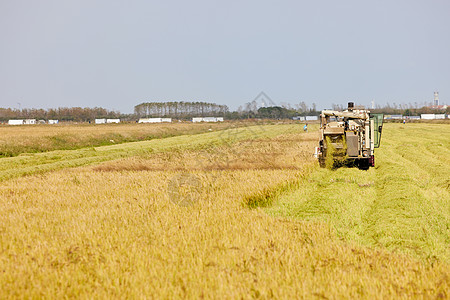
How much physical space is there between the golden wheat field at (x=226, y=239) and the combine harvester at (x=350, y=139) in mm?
3925


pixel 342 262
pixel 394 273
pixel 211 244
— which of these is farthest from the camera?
pixel 211 244

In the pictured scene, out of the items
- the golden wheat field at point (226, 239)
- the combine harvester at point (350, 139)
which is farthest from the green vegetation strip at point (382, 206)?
the combine harvester at point (350, 139)

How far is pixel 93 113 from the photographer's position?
176 m

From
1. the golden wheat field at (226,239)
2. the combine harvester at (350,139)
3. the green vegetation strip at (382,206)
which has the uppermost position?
the combine harvester at (350,139)

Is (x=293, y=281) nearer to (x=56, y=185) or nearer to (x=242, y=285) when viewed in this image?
(x=242, y=285)

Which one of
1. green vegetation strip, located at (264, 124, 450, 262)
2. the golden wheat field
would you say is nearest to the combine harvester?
green vegetation strip, located at (264, 124, 450, 262)

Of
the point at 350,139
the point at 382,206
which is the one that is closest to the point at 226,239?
the point at 382,206

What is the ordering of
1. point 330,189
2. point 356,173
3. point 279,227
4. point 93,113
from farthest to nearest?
point 93,113 → point 356,173 → point 330,189 → point 279,227

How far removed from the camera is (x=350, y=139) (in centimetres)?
1795

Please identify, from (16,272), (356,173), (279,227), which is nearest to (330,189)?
(356,173)

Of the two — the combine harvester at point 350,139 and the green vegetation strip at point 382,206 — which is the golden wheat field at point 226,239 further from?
the combine harvester at point 350,139

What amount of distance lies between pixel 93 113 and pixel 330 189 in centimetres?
17331

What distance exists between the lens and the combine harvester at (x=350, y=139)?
1794 cm

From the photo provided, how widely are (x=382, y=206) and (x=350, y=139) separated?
7733mm
